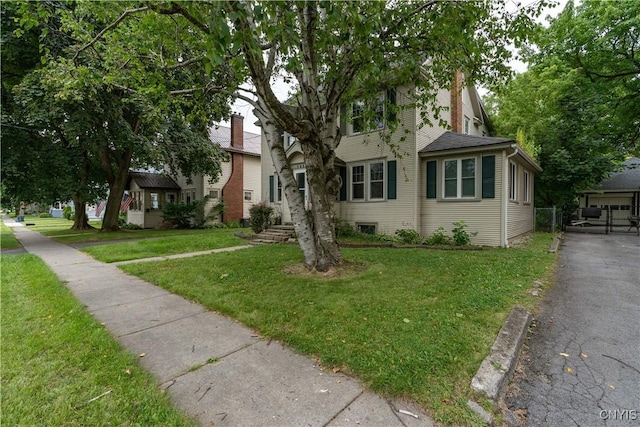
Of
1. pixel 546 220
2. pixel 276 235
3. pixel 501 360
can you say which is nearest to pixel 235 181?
pixel 276 235

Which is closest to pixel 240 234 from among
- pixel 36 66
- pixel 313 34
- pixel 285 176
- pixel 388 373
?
pixel 285 176

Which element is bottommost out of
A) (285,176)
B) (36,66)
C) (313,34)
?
(285,176)

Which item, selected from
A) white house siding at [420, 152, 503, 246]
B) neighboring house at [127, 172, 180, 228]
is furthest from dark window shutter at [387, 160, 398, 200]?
neighboring house at [127, 172, 180, 228]

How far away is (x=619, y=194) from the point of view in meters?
20.9

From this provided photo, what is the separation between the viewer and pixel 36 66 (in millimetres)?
11844

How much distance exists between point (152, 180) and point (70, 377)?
22039mm

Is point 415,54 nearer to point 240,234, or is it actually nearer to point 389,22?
point 389,22

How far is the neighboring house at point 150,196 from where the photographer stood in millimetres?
21375

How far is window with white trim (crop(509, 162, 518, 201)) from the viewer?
11.1 metres

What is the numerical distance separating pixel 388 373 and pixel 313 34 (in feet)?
18.5

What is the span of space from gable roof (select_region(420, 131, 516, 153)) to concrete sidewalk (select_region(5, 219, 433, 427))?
9289 millimetres

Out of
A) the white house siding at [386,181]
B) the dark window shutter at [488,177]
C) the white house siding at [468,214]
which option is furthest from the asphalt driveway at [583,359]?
the white house siding at [386,181]

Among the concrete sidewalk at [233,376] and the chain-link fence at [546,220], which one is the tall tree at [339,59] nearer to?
the concrete sidewalk at [233,376]

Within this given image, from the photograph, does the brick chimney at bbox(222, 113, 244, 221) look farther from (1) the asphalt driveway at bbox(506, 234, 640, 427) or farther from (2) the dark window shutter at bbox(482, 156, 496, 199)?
(1) the asphalt driveway at bbox(506, 234, 640, 427)
